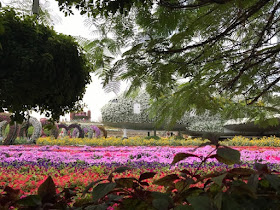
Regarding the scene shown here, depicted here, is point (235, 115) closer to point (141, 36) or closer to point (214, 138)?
point (141, 36)

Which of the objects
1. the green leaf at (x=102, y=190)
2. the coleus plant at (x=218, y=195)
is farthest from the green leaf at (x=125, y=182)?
the green leaf at (x=102, y=190)

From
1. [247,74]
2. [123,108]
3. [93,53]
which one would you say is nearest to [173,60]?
[93,53]

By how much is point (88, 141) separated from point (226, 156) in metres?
12.0

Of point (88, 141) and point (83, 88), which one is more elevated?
point (83, 88)

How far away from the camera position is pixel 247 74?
224 cm

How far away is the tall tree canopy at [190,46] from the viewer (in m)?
1.60

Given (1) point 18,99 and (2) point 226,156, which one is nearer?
(2) point 226,156

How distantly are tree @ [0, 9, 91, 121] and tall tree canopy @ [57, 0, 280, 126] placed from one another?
0.39 metres

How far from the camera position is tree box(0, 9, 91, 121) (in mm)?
1945

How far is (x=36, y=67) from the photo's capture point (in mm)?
1969

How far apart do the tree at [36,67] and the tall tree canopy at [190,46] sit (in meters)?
0.39

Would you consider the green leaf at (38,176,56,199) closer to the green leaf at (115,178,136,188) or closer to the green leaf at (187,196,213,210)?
the green leaf at (115,178,136,188)

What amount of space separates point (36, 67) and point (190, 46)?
1.02 metres

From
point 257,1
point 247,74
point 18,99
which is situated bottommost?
point 18,99
